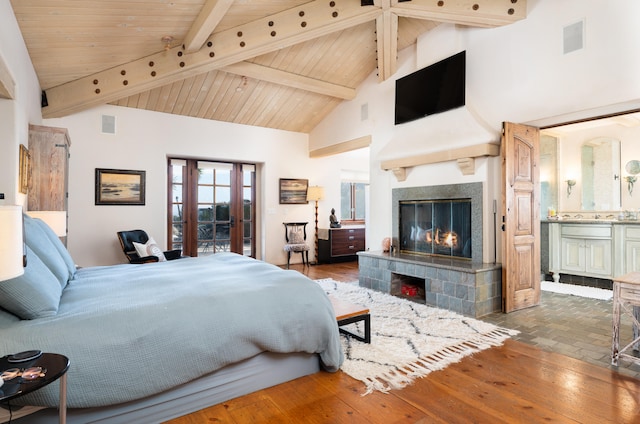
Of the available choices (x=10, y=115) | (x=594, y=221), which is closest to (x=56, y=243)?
(x=10, y=115)

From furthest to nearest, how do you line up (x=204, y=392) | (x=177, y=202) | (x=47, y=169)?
(x=177, y=202), (x=47, y=169), (x=204, y=392)

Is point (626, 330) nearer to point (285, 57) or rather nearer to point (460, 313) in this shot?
point (460, 313)

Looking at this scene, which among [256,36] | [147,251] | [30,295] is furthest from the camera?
[147,251]

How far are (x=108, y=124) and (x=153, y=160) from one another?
78cm

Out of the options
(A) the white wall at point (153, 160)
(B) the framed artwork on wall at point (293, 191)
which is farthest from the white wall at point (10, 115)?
(B) the framed artwork on wall at point (293, 191)

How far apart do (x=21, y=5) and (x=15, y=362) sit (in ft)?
10.5

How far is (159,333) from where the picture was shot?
1.75 m

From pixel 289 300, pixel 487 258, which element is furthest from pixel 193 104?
pixel 487 258

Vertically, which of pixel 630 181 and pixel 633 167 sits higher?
pixel 633 167

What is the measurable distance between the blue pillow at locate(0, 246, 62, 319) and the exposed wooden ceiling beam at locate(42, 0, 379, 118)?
3.17m

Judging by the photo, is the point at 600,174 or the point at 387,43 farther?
the point at 600,174

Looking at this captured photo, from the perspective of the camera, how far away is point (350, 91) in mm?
6059

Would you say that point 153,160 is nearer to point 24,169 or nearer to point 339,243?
point 24,169

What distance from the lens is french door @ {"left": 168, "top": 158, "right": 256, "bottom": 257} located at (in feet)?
19.9
